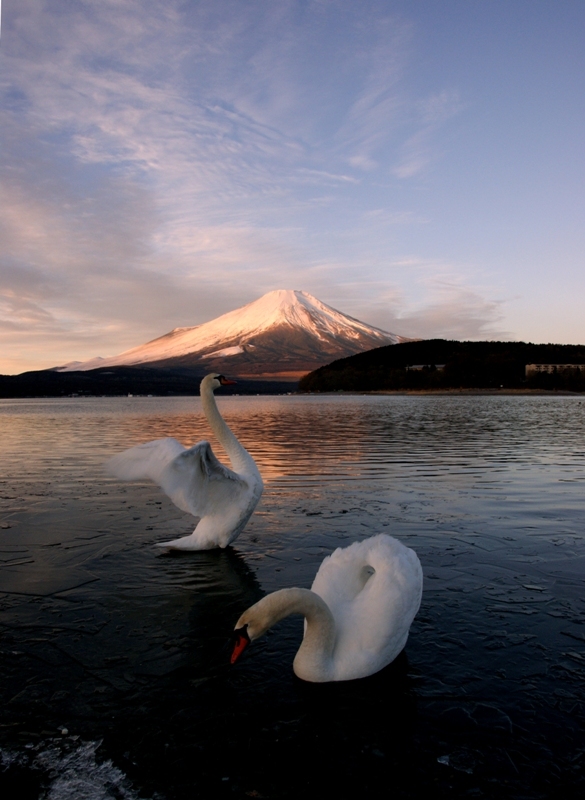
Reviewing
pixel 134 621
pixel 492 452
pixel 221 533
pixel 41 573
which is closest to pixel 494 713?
pixel 134 621

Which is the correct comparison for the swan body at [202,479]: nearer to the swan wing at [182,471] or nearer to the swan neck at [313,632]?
the swan wing at [182,471]

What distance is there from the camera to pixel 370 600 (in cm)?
474

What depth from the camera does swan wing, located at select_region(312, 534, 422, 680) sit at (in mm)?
4508

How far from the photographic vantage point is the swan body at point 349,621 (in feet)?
14.1

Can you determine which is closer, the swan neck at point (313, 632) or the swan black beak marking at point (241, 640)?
the swan black beak marking at point (241, 640)

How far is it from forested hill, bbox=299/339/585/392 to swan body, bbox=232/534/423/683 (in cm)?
13006

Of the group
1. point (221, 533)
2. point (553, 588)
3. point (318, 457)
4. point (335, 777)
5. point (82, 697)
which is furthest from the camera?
point (318, 457)

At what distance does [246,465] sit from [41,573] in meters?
2.89

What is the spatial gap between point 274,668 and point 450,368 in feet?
447

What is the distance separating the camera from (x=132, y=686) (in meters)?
4.61

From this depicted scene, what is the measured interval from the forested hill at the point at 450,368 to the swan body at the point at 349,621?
130059 millimetres

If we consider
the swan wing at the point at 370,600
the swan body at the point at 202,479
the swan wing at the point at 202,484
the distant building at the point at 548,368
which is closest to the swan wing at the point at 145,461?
the swan body at the point at 202,479

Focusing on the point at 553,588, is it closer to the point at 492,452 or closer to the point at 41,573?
the point at 41,573

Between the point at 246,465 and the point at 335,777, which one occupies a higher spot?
the point at 246,465
